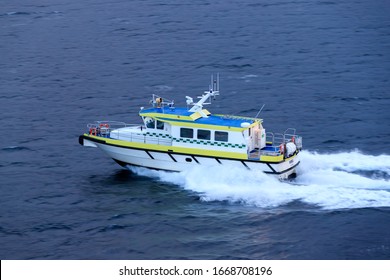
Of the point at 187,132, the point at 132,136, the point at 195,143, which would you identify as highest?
the point at 187,132

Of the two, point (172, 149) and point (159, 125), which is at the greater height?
point (159, 125)

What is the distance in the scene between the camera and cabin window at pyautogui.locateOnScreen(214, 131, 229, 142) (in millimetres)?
69312

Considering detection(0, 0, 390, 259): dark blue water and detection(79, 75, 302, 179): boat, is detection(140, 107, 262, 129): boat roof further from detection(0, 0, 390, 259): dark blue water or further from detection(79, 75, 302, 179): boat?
detection(0, 0, 390, 259): dark blue water

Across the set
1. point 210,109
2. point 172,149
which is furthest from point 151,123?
point 210,109

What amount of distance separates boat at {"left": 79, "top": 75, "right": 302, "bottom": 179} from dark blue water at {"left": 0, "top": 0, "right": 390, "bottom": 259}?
115cm

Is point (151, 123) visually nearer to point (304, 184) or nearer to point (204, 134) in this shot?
point (204, 134)

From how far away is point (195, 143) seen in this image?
70.2 metres

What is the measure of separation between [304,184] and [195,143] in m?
8.97

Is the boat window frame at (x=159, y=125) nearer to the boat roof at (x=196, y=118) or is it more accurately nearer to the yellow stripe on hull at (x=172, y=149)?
the boat roof at (x=196, y=118)

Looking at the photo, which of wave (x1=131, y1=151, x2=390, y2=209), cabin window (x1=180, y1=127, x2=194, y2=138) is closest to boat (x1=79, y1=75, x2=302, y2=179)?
cabin window (x1=180, y1=127, x2=194, y2=138)

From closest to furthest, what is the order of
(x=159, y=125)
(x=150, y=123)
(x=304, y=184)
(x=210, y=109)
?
1. (x=304, y=184)
2. (x=159, y=125)
3. (x=150, y=123)
4. (x=210, y=109)

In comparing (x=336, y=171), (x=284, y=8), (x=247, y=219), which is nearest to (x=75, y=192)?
(x=247, y=219)

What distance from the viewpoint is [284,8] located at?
421 feet

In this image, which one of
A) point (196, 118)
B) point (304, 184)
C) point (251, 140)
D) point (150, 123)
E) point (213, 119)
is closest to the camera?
point (304, 184)
